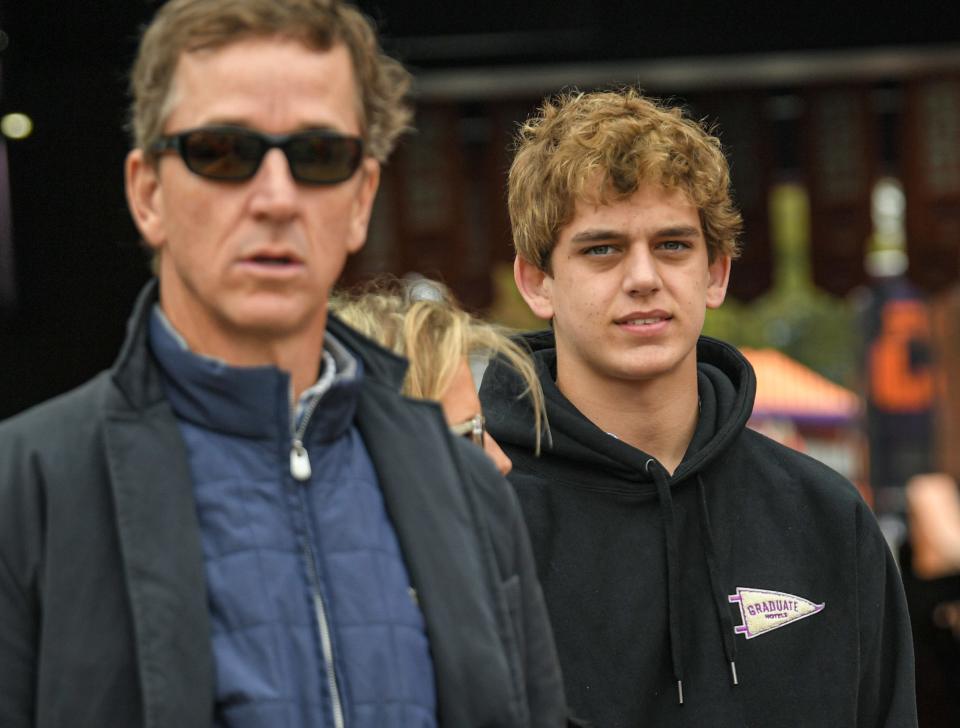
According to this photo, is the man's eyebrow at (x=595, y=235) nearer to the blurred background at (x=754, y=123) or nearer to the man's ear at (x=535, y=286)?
the man's ear at (x=535, y=286)

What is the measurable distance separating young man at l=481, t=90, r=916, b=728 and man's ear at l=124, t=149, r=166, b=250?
1.05 metres

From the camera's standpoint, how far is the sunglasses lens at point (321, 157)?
5.46 ft

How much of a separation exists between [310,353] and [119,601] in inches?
14.1

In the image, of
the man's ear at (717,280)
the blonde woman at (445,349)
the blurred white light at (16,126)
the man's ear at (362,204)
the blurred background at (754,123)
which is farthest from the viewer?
the blurred background at (754,123)

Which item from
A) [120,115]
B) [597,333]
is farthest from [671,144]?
[120,115]

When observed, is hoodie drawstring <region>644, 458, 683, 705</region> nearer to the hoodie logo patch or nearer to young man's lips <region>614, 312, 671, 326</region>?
the hoodie logo patch

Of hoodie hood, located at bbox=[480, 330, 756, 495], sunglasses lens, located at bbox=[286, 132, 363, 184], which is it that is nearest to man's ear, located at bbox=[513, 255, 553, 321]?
hoodie hood, located at bbox=[480, 330, 756, 495]

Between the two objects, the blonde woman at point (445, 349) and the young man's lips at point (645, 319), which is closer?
the blonde woman at point (445, 349)

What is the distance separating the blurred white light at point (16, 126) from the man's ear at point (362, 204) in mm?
2679

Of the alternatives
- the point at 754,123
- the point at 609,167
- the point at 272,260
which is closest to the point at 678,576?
the point at 609,167

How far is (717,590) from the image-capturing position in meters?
2.54

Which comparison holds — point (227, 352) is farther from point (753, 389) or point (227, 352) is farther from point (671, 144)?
point (753, 389)

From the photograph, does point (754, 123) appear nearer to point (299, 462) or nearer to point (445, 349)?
point (445, 349)

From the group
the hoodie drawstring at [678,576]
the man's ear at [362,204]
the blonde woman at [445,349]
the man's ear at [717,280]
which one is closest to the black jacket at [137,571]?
the man's ear at [362,204]
